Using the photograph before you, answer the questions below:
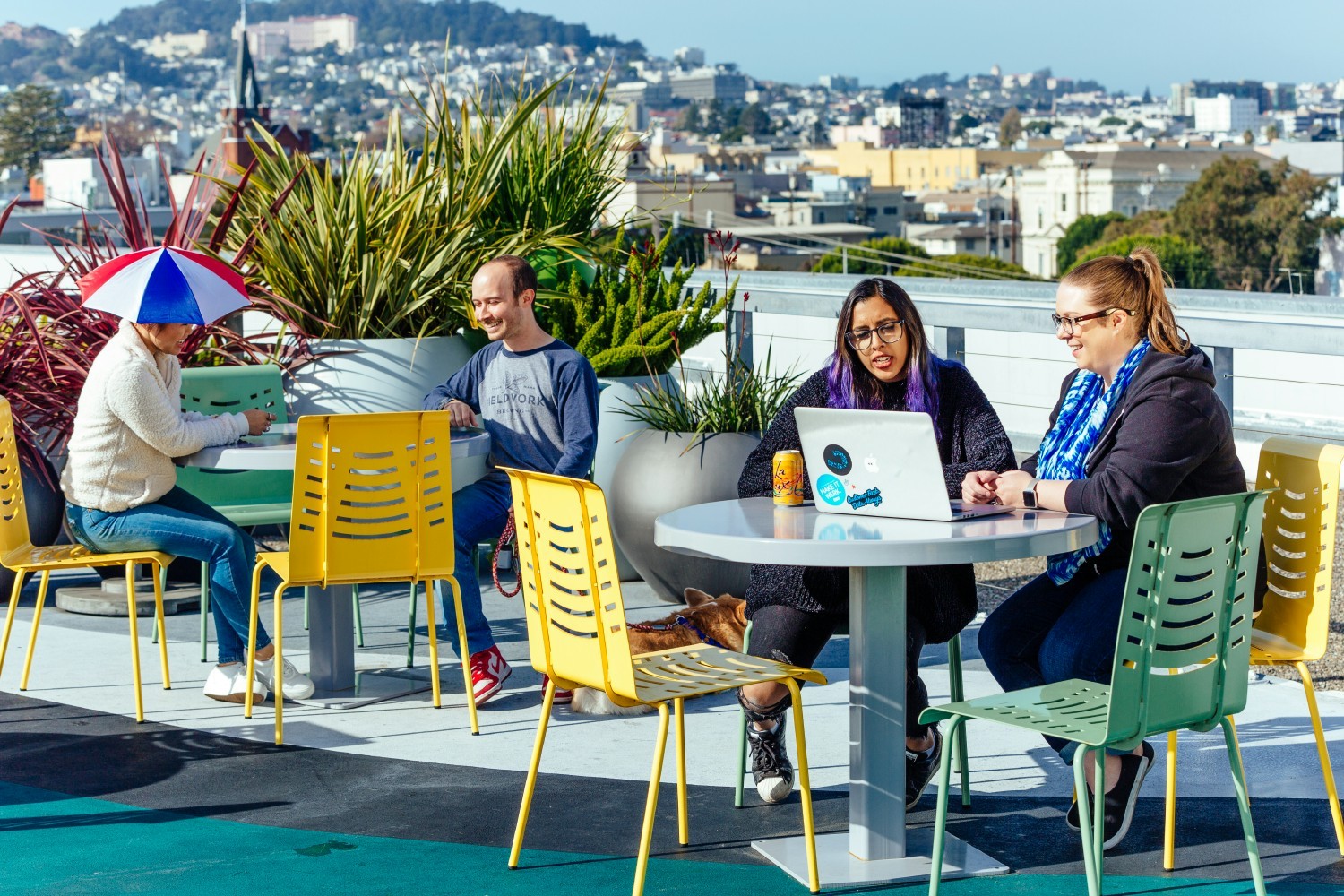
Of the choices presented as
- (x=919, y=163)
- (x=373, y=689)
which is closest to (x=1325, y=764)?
(x=373, y=689)

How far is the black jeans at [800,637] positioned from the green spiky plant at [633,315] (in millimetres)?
2568

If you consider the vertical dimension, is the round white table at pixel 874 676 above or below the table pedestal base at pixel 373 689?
above

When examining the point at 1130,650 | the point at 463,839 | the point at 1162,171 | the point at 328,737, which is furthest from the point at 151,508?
the point at 1162,171

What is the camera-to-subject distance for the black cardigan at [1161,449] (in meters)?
3.55

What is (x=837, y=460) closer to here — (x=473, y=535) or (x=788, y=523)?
(x=788, y=523)

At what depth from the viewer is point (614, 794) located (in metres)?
4.12

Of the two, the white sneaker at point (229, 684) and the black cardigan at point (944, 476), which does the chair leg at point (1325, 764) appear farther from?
the white sneaker at point (229, 684)

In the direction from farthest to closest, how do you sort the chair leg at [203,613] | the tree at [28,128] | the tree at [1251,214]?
the tree at [28,128], the tree at [1251,214], the chair leg at [203,613]

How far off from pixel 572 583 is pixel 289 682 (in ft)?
6.31

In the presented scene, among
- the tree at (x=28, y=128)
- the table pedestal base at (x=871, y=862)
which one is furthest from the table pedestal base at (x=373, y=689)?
the tree at (x=28, y=128)

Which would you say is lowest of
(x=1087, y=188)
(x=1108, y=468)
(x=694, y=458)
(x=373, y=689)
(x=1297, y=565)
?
(x=373, y=689)

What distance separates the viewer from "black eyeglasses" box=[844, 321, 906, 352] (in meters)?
3.97

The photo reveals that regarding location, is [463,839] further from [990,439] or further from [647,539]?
[647,539]

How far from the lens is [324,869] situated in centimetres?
364
